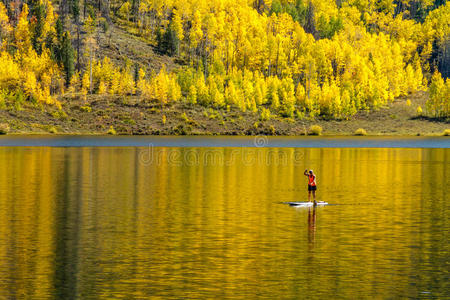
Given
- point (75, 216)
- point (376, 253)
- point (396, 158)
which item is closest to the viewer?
point (376, 253)

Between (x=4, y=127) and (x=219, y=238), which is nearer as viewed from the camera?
(x=219, y=238)

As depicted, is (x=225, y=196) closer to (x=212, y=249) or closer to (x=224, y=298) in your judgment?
(x=212, y=249)

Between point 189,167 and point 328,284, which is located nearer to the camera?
point 328,284

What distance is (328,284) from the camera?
94.4ft

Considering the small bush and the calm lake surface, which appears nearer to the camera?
the calm lake surface

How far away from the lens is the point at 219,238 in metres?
39.1

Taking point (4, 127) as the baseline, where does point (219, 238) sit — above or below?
below

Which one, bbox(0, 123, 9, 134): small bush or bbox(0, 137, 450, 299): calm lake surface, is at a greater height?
bbox(0, 123, 9, 134): small bush

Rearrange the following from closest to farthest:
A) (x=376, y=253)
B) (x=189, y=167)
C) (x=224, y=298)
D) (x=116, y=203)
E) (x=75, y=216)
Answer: (x=224, y=298) → (x=376, y=253) → (x=75, y=216) → (x=116, y=203) → (x=189, y=167)

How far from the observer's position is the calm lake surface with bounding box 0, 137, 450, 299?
1126 inches

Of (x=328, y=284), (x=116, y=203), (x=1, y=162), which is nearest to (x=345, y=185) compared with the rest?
(x=116, y=203)

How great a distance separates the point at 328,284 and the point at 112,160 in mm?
78412

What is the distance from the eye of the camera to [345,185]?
7081 cm

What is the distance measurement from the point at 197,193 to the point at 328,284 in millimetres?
33752
